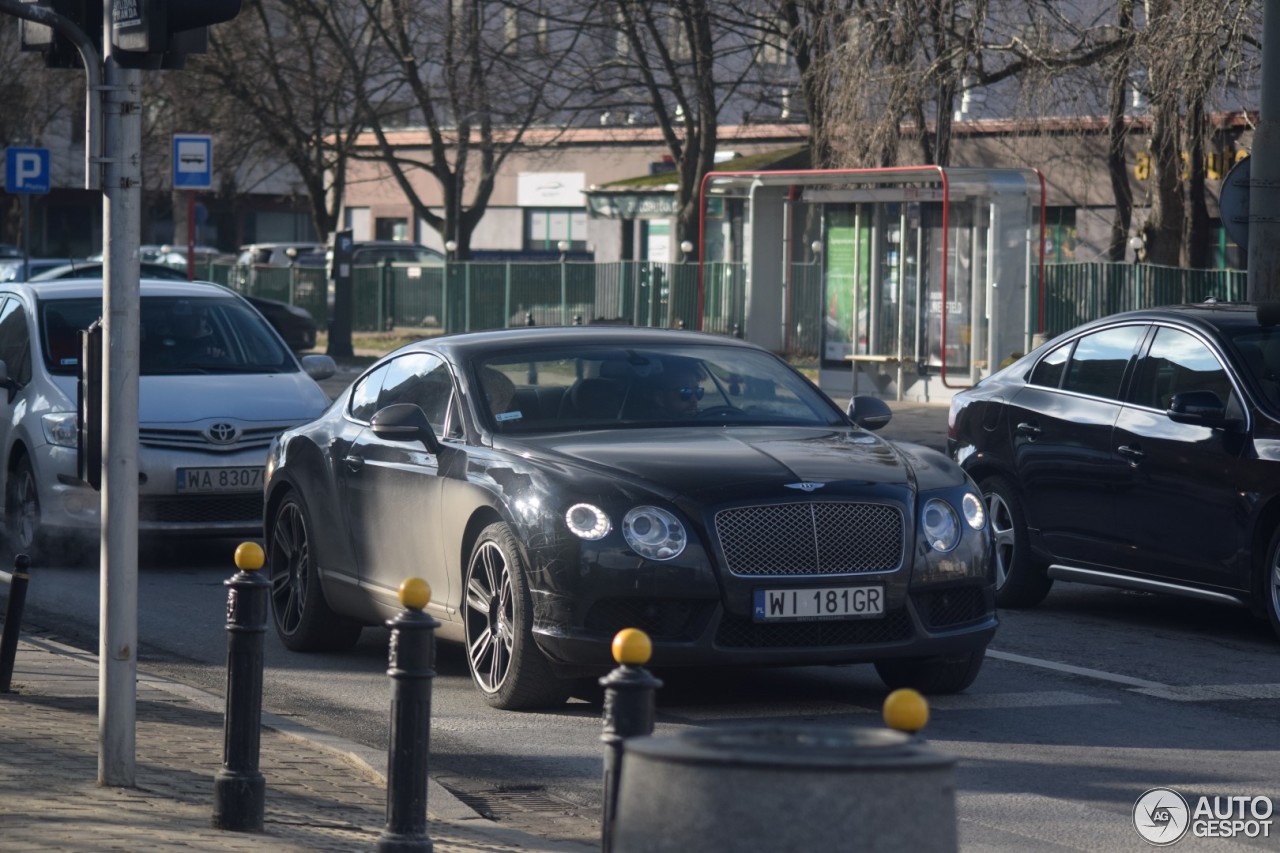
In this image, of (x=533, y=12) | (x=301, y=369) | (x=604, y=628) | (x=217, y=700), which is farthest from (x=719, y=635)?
(x=533, y=12)

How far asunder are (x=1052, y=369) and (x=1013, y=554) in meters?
1.01

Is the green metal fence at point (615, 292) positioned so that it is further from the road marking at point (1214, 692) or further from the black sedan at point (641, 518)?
the road marking at point (1214, 692)

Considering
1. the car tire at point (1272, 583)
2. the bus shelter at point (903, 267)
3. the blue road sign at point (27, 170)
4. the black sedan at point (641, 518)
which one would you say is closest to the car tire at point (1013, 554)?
the car tire at point (1272, 583)

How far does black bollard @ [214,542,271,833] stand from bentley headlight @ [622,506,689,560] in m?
1.96

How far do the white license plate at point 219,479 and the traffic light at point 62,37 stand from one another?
502 centimetres

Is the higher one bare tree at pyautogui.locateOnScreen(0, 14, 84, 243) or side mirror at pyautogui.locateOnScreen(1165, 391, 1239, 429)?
bare tree at pyautogui.locateOnScreen(0, 14, 84, 243)

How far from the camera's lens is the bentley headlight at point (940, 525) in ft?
25.8

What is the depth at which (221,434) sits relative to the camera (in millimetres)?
12625

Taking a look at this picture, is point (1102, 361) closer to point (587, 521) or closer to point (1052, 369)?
point (1052, 369)

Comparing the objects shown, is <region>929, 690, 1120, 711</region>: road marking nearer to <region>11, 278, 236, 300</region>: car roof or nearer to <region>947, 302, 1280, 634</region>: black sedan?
<region>947, 302, 1280, 634</region>: black sedan

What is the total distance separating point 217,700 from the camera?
26.7 ft

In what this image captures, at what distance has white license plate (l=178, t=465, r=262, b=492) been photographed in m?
12.4

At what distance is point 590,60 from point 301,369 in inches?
971

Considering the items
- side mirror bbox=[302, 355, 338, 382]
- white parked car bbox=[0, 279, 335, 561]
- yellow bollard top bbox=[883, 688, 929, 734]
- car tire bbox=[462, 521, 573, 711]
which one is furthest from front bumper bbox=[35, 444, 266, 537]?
yellow bollard top bbox=[883, 688, 929, 734]
